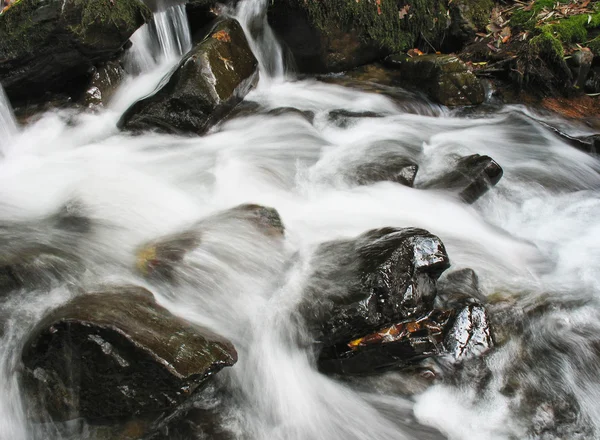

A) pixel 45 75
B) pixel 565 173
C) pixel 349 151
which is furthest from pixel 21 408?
pixel 565 173

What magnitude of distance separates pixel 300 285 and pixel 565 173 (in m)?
3.72

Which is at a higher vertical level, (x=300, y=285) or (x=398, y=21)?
(x=398, y=21)

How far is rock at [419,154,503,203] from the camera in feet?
16.2

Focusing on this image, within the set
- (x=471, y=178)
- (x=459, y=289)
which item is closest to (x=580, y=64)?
(x=471, y=178)

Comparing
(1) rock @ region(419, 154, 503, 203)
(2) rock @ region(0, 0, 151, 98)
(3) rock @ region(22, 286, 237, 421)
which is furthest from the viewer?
(2) rock @ region(0, 0, 151, 98)

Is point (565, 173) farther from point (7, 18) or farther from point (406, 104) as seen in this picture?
point (7, 18)

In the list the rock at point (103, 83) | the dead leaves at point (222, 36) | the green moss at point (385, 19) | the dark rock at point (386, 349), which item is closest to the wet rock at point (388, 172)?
the dark rock at point (386, 349)

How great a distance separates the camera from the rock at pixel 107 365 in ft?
8.66

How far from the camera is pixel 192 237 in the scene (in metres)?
4.07

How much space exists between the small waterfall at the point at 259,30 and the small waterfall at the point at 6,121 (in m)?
3.33

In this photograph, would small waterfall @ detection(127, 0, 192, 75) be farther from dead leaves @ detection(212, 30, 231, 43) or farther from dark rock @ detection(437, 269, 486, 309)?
dark rock @ detection(437, 269, 486, 309)

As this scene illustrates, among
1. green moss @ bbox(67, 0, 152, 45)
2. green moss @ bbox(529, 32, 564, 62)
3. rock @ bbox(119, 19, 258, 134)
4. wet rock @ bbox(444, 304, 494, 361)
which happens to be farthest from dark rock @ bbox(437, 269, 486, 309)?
green moss @ bbox(67, 0, 152, 45)

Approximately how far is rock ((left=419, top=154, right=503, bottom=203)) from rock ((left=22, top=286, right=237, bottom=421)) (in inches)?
123

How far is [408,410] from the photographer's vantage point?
3.11 meters
